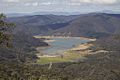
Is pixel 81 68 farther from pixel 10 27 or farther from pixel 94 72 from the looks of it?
pixel 10 27

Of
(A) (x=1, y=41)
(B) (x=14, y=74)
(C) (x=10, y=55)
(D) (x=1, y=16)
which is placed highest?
(D) (x=1, y=16)

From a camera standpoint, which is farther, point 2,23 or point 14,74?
point 14,74

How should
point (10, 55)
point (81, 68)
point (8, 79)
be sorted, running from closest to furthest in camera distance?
point (8, 79) < point (81, 68) < point (10, 55)

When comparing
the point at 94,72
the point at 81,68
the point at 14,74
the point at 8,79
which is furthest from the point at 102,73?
the point at 8,79

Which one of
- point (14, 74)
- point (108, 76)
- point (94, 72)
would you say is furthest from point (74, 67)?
point (14, 74)

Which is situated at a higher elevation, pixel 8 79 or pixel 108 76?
pixel 8 79

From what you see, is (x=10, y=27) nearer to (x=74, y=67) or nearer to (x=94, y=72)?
(x=94, y=72)

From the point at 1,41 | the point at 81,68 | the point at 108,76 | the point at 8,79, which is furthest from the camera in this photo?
the point at 81,68
